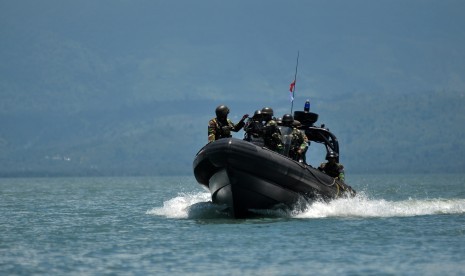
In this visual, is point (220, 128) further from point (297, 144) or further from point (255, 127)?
point (297, 144)

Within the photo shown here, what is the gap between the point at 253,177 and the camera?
3070 centimetres

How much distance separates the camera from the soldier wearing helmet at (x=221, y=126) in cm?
3269

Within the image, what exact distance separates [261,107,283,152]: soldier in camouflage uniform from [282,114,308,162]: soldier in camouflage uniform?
74 centimetres

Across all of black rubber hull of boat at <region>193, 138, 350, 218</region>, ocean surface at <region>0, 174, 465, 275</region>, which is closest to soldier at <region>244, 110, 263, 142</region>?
black rubber hull of boat at <region>193, 138, 350, 218</region>

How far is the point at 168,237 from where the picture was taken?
28.5 meters

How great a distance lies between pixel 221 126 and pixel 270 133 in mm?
1861

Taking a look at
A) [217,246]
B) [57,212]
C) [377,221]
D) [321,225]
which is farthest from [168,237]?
[57,212]

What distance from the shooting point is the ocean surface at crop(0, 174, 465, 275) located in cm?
2344

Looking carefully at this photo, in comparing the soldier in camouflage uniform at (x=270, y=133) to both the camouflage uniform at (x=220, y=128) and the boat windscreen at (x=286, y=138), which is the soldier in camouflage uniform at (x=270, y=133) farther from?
the camouflage uniform at (x=220, y=128)

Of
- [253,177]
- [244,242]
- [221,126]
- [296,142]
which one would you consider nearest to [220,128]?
[221,126]

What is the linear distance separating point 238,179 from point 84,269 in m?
8.28

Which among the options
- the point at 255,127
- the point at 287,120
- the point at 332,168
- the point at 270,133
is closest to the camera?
the point at 255,127

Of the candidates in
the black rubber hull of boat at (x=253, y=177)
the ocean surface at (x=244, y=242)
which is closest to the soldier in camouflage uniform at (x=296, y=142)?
the black rubber hull of boat at (x=253, y=177)

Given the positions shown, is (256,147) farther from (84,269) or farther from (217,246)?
(84,269)
